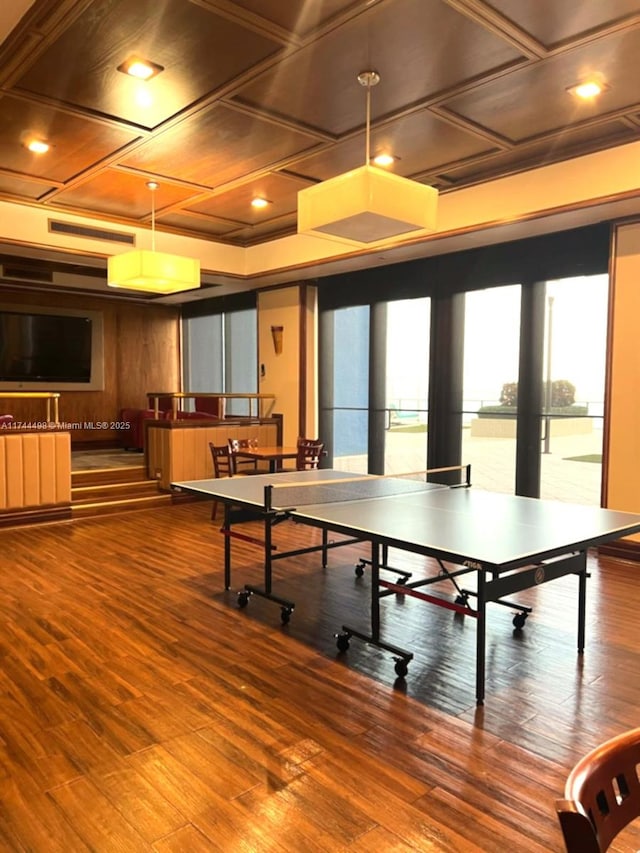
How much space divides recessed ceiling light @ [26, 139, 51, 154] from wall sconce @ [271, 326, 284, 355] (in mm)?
3934

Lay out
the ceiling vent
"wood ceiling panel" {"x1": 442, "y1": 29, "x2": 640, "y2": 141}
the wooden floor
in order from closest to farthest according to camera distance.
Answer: the wooden floor < "wood ceiling panel" {"x1": 442, "y1": 29, "x2": 640, "y2": 141} < the ceiling vent

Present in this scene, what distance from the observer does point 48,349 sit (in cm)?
955

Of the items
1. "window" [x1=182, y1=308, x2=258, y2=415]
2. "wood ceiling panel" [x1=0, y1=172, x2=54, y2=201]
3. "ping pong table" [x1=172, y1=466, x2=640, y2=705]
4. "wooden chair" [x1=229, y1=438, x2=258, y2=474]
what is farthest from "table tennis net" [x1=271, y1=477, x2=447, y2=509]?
"window" [x1=182, y1=308, x2=258, y2=415]

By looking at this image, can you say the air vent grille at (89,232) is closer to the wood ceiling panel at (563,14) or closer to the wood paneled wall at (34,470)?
the wood paneled wall at (34,470)

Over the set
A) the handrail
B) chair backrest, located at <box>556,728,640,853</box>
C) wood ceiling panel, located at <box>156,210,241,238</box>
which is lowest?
chair backrest, located at <box>556,728,640,853</box>

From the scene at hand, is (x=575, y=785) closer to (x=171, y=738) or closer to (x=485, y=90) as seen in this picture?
(x=171, y=738)

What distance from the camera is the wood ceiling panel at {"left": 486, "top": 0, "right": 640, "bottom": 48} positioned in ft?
9.50

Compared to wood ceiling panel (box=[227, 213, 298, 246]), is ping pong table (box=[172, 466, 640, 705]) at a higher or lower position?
lower

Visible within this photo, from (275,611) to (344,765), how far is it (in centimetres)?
165

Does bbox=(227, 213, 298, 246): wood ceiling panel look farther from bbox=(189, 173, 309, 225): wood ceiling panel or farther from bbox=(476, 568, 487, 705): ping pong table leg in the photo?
bbox=(476, 568, 487, 705): ping pong table leg

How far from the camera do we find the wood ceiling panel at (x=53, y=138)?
4.14 m

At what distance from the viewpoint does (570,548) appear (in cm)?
262

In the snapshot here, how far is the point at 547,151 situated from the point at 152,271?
3.32 meters

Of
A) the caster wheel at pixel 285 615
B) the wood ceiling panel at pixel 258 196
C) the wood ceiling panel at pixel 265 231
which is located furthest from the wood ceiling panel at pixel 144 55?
the caster wheel at pixel 285 615
